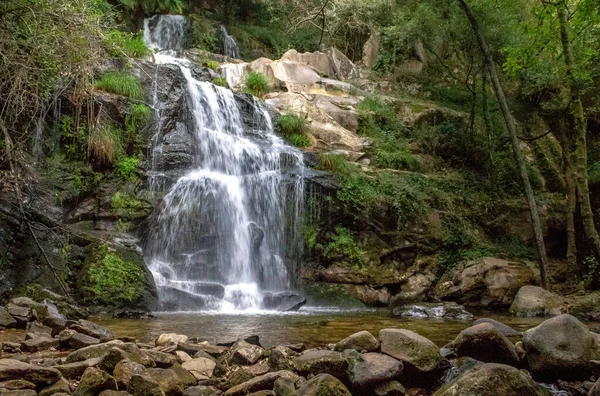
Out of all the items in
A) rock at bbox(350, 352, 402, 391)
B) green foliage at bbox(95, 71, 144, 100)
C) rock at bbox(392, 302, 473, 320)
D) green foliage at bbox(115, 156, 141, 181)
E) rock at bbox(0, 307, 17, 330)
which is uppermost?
green foliage at bbox(95, 71, 144, 100)

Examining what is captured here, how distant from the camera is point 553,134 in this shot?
1775 centimetres

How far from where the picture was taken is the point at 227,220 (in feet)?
33.4

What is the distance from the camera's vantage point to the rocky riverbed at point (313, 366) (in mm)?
3152

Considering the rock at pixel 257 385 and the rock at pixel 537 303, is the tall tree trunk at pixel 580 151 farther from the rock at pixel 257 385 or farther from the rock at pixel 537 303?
the rock at pixel 257 385

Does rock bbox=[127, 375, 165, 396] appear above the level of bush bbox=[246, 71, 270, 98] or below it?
below

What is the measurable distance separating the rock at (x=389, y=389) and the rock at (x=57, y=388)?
2096 mm

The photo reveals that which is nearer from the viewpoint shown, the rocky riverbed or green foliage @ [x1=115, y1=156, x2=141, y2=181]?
the rocky riverbed

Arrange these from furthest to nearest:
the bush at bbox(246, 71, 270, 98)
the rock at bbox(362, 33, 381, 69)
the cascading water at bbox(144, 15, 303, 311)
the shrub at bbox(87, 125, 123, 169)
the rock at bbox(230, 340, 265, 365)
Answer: the rock at bbox(362, 33, 381, 69) → the bush at bbox(246, 71, 270, 98) → the shrub at bbox(87, 125, 123, 169) → the cascading water at bbox(144, 15, 303, 311) → the rock at bbox(230, 340, 265, 365)

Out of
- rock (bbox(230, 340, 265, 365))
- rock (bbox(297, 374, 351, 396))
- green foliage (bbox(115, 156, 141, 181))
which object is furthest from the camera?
green foliage (bbox(115, 156, 141, 181))

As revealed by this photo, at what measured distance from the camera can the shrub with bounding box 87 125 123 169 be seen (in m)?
9.52

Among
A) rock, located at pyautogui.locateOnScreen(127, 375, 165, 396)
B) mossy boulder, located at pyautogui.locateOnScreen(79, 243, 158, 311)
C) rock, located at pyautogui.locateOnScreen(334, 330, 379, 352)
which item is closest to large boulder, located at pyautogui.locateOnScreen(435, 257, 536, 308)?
mossy boulder, located at pyautogui.locateOnScreen(79, 243, 158, 311)

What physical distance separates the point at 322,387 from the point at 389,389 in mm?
631

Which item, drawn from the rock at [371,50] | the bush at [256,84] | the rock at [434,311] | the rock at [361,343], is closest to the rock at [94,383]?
the rock at [361,343]

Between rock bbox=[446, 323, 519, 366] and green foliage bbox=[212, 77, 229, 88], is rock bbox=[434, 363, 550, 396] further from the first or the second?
green foliage bbox=[212, 77, 229, 88]
